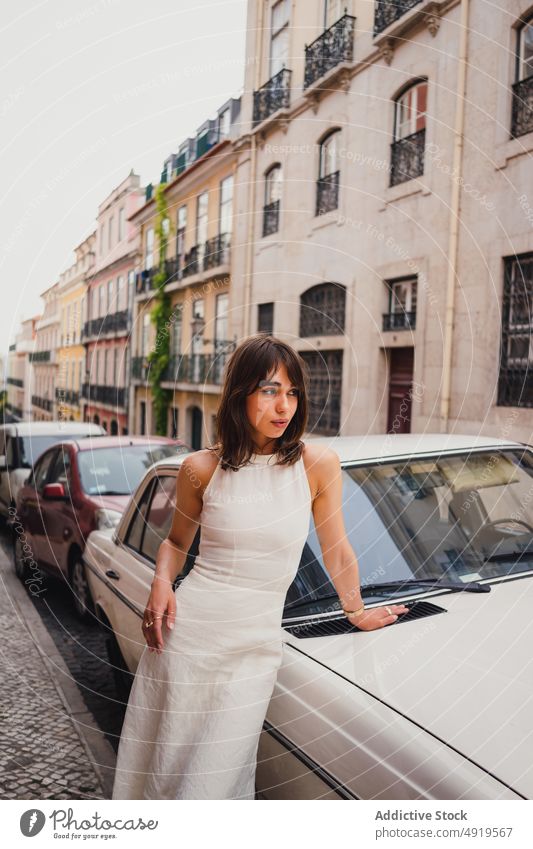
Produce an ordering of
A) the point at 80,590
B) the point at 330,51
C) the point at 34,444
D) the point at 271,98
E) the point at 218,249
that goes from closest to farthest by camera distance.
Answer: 1. the point at 80,590
2. the point at 271,98
3. the point at 218,249
4. the point at 330,51
5. the point at 34,444

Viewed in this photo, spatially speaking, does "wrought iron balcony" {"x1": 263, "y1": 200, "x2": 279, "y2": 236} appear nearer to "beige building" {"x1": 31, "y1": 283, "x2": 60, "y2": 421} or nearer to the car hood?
"beige building" {"x1": 31, "y1": 283, "x2": 60, "y2": 421}

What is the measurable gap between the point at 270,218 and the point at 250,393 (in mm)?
7180

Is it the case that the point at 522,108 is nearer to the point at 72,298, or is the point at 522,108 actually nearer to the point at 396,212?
the point at 396,212

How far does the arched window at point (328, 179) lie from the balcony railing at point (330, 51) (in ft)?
2.35

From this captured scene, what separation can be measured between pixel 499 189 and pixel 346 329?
7.78 feet

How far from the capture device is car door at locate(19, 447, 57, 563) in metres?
7.04

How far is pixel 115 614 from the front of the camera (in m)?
3.74

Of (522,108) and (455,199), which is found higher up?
Result: (522,108)

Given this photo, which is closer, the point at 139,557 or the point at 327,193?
the point at 139,557

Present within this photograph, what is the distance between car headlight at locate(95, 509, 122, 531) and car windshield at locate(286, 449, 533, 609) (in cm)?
331

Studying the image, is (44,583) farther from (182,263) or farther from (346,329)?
(346,329)

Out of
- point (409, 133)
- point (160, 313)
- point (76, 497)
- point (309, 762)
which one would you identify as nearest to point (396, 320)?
point (409, 133)

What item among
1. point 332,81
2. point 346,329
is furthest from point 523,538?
point 332,81

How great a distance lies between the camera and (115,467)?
6.91m
